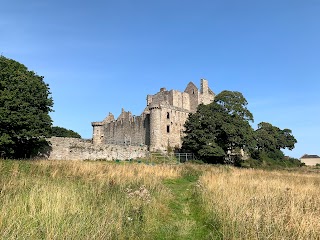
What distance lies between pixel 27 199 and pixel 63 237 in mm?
2582

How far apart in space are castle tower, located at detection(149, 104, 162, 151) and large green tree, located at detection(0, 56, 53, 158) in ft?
67.5

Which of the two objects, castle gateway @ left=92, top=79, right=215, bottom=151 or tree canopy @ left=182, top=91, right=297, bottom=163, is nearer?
tree canopy @ left=182, top=91, right=297, bottom=163

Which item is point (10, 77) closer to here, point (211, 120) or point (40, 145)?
point (40, 145)

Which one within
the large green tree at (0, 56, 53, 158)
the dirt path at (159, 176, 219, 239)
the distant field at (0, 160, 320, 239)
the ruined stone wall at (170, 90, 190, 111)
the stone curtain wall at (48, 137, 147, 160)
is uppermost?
the ruined stone wall at (170, 90, 190, 111)

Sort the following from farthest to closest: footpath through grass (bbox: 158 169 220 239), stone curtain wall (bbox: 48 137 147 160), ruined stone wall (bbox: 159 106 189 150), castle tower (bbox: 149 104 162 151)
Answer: ruined stone wall (bbox: 159 106 189 150) → castle tower (bbox: 149 104 162 151) → stone curtain wall (bbox: 48 137 147 160) → footpath through grass (bbox: 158 169 220 239)

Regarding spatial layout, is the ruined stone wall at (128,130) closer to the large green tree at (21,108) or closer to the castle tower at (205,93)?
the castle tower at (205,93)

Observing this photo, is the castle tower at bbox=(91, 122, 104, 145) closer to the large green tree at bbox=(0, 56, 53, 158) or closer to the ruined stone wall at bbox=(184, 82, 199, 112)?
the ruined stone wall at bbox=(184, 82, 199, 112)

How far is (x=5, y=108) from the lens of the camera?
83.0ft

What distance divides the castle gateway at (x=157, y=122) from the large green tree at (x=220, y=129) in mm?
5697

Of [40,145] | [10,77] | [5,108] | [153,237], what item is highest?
[10,77]

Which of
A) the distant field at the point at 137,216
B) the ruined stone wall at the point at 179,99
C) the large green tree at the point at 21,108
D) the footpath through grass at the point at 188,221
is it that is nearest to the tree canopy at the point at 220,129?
the ruined stone wall at the point at 179,99

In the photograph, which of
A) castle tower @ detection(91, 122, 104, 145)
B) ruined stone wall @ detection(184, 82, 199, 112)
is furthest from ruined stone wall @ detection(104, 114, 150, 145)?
ruined stone wall @ detection(184, 82, 199, 112)

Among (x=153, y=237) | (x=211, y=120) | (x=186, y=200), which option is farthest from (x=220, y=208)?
(x=211, y=120)

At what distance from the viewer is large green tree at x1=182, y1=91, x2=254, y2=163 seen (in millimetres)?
42500
